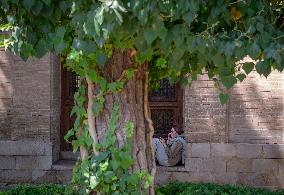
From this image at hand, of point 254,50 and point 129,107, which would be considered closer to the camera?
point 254,50

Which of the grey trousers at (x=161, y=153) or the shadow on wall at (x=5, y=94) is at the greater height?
the shadow on wall at (x=5, y=94)

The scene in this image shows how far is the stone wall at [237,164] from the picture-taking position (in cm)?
852

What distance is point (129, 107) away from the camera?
4.31 m

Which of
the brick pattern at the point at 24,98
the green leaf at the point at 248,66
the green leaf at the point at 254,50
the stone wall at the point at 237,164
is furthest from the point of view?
the brick pattern at the point at 24,98

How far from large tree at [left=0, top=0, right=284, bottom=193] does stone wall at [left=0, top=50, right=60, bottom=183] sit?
4.39 meters

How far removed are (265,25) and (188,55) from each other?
47 centimetres

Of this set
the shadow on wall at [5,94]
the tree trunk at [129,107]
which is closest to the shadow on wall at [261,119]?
the shadow on wall at [5,94]

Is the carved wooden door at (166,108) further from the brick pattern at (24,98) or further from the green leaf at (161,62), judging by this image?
the green leaf at (161,62)

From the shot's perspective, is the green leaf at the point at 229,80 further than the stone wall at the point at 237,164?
No

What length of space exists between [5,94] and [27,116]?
0.51m

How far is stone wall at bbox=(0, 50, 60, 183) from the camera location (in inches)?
350

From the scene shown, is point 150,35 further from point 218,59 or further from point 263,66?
point 263,66

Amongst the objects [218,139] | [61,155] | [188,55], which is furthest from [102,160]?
[61,155]

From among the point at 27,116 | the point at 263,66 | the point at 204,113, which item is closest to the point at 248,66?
the point at 263,66
